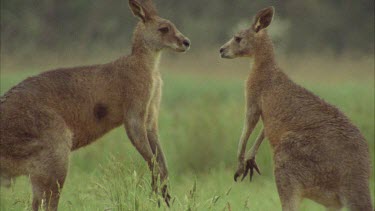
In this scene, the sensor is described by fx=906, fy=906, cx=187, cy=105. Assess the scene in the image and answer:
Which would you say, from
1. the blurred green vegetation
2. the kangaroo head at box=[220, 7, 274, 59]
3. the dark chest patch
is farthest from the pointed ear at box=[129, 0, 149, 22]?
the blurred green vegetation

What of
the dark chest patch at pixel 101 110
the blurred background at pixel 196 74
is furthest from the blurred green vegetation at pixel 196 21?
the dark chest patch at pixel 101 110

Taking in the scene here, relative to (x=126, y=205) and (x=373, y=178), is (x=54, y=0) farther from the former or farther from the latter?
(x=126, y=205)

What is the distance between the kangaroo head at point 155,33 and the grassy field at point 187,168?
3.85 ft

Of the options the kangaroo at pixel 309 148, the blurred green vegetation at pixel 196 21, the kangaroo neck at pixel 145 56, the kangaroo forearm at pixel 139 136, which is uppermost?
the blurred green vegetation at pixel 196 21

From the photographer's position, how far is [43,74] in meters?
8.51

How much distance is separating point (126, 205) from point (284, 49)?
22.6 metres

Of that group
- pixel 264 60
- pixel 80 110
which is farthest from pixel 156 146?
pixel 264 60

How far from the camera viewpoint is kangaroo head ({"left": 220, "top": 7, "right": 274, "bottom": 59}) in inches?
344

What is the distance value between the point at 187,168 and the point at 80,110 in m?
4.09

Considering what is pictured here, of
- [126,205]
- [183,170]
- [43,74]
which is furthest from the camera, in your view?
[183,170]

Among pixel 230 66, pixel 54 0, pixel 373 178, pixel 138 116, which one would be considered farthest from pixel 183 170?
pixel 54 0

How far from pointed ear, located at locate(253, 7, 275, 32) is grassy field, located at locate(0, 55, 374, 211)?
1697 millimetres

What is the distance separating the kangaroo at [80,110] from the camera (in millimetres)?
7688

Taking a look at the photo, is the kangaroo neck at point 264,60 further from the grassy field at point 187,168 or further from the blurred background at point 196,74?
the grassy field at point 187,168
